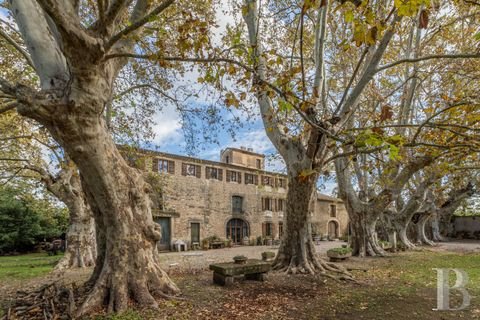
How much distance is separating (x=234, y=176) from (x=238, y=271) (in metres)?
18.6

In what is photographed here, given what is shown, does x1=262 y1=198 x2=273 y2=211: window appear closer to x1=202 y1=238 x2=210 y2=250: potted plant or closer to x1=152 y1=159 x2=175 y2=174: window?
x1=202 y1=238 x2=210 y2=250: potted plant

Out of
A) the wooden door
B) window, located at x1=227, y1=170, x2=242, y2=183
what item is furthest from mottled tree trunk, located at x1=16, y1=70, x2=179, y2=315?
window, located at x1=227, y1=170, x2=242, y2=183

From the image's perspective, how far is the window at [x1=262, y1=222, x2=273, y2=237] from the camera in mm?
26673

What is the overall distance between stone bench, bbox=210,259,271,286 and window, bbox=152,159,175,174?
14.6 m

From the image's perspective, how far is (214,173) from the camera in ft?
77.7

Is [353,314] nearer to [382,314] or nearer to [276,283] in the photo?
[382,314]

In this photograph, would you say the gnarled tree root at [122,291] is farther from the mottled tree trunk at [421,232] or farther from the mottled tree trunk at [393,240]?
the mottled tree trunk at [421,232]

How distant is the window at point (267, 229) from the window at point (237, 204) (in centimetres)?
332

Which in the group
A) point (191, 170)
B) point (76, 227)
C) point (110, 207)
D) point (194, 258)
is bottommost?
point (194, 258)

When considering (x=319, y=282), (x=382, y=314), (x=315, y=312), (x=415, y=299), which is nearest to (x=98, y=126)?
(x=315, y=312)

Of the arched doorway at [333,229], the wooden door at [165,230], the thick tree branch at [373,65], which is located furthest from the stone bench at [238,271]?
the arched doorway at [333,229]

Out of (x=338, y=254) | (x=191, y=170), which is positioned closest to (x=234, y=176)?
(x=191, y=170)

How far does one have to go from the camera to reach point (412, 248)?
53.6ft

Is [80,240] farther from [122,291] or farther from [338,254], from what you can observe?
[338,254]
